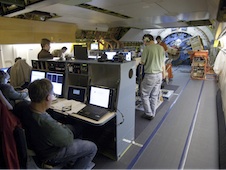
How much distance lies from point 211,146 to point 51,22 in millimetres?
4559

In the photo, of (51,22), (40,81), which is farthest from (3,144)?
(51,22)

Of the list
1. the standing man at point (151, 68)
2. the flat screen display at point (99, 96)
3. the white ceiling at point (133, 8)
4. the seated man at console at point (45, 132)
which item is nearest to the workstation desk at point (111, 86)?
the flat screen display at point (99, 96)

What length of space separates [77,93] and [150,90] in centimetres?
146

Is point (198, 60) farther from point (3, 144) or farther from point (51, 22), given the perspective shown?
point (3, 144)

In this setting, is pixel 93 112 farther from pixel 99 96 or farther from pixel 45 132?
pixel 45 132

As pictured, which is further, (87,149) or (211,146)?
(211,146)

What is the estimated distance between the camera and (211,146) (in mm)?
2318

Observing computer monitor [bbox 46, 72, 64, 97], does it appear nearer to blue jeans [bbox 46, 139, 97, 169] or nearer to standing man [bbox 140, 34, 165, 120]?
blue jeans [bbox 46, 139, 97, 169]

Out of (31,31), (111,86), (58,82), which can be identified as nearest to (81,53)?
(58,82)

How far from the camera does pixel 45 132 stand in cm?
129

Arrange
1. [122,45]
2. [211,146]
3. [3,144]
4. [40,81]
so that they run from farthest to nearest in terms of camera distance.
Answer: [122,45], [211,146], [40,81], [3,144]

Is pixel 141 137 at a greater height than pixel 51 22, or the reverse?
pixel 51 22

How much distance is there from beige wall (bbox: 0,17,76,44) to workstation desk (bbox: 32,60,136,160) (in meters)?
1.81

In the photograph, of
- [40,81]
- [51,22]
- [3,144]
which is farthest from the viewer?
[51,22]
